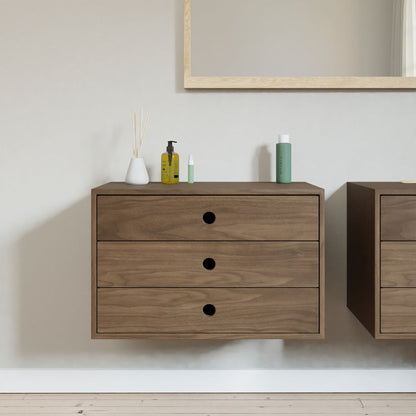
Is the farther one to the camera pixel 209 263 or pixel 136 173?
pixel 136 173

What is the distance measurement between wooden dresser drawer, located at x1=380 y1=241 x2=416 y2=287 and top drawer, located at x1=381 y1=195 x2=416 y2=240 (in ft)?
0.09

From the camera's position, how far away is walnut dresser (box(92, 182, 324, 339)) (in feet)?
4.84

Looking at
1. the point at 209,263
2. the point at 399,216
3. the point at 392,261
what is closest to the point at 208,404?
the point at 209,263

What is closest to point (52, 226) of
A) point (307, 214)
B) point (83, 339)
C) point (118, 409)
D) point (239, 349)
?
point (83, 339)

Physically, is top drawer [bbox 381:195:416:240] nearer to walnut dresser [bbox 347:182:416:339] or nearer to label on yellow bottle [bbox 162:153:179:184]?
walnut dresser [bbox 347:182:416:339]

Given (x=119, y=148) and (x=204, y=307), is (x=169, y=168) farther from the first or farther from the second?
(x=204, y=307)

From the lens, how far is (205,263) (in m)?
1.49

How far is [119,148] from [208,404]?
0.96 metres

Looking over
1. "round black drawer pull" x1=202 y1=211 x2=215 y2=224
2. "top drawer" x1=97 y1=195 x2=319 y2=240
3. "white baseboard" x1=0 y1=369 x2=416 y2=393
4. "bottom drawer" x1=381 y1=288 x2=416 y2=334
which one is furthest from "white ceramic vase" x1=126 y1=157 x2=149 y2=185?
"bottom drawer" x1=381 y1=288 x2=416 y2=334

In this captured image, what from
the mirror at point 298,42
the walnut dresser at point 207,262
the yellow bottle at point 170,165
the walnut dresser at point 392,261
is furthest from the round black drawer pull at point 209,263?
the mirror at point 298,42

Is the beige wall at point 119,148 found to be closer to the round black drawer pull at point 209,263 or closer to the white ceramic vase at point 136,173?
the white ceramic vase at point 136,173

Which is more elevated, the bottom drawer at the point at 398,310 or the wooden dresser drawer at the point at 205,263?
the wooden dresser drawer at the point at 205,263

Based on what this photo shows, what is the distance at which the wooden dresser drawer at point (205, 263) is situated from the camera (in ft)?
4.86

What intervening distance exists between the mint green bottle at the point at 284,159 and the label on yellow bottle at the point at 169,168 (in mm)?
349
